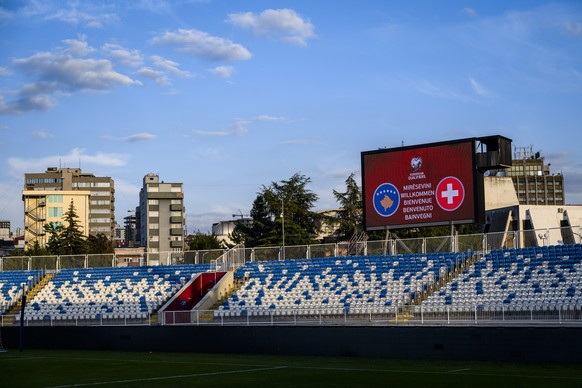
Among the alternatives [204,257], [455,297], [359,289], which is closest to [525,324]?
[455,297]

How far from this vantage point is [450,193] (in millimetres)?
43531

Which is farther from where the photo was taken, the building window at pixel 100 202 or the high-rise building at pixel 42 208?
the building window at pixel 100 202

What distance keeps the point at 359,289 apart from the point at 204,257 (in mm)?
13655

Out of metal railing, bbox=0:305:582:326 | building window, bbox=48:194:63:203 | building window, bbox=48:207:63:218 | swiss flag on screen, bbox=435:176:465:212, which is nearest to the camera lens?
metal railing, bbox=0:305:582:326

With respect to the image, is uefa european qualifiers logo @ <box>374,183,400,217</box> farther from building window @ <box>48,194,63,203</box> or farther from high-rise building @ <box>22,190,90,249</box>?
building window @ <box>48,194,63,203</box>

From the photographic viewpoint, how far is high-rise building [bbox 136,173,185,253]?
15788 centimetres

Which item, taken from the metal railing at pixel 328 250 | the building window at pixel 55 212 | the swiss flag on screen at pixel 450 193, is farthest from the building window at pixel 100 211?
the swiss flag on screen at pixel 450 193

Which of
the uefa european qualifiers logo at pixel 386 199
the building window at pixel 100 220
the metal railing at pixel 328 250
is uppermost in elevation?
the building window at pixel 100 220

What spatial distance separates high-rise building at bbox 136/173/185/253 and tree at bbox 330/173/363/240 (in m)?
71.9

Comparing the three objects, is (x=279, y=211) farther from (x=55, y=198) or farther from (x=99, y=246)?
(x=55, y=198)

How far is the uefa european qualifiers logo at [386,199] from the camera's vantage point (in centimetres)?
4531
